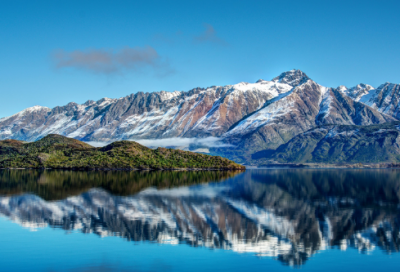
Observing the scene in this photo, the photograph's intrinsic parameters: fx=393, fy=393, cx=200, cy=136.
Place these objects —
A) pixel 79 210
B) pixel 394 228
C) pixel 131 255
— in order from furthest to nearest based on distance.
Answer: pixel 79 210, pixel 394 228, pixel 131 255

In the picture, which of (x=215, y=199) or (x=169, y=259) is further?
(x=215, y=199)

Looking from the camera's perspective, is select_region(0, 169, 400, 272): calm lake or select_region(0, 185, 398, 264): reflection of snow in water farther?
select_region(0, 185, 398, 264): reflection of snow in water

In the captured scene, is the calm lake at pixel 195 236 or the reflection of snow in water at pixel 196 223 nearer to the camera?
the calm lake at pixel 195 236

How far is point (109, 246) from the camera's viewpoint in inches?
2253

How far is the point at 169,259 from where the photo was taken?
168 ft

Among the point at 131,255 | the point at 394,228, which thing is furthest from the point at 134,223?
the point at 394,228

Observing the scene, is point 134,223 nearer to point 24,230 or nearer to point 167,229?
point 167,229

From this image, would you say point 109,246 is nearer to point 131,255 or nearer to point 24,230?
point 131,255

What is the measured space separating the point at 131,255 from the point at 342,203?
7303 cm

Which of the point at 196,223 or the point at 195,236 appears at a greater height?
the point at 196,223

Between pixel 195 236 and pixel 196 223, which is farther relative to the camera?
pixel 196 223

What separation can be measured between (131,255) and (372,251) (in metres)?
34.0

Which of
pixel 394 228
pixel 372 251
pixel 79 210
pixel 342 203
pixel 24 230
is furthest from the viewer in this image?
pixel 342 203

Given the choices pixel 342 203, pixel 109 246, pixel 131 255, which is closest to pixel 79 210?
pixel 109 246
